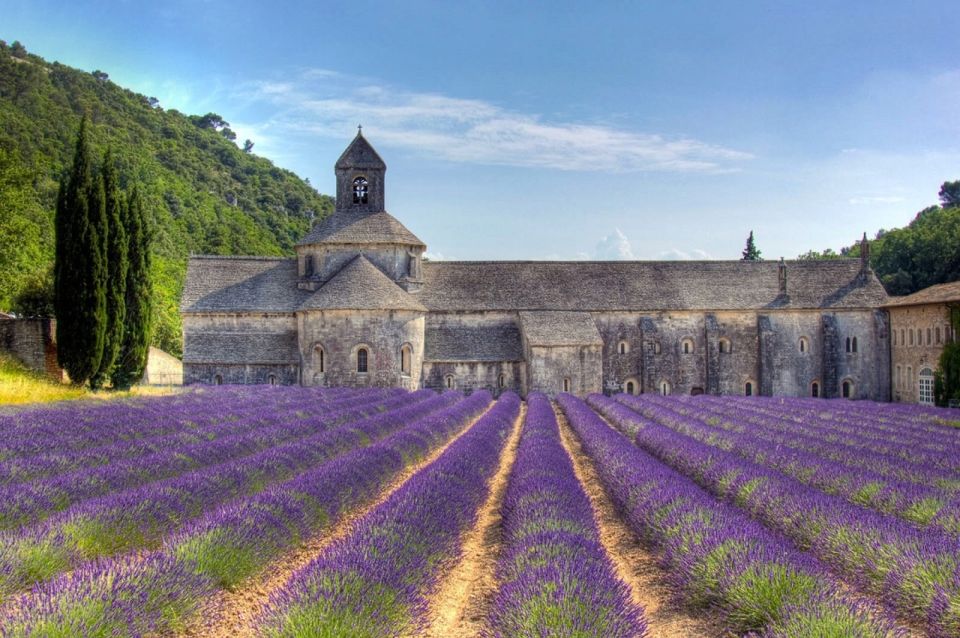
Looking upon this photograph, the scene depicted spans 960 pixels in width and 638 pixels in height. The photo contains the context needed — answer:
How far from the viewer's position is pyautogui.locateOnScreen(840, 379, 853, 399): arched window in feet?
119

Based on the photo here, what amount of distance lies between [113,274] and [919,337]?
35110 mm

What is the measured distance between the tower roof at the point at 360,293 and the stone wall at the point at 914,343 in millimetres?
23576

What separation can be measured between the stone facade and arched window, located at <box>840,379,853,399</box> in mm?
2189

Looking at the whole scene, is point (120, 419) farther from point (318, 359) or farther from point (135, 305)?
point (318, 359)

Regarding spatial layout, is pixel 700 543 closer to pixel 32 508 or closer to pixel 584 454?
pixel 32 508

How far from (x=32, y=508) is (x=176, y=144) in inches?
3522

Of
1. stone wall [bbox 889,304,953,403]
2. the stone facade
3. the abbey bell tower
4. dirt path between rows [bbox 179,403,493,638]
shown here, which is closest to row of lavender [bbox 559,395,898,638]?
dirt path between rows [bbox 179,403,493,638]

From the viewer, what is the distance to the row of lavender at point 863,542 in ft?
18.8

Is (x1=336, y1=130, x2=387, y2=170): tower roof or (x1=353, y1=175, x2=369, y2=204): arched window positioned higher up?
(x1=336, y1=130, x2=387, y2=170): tower roof

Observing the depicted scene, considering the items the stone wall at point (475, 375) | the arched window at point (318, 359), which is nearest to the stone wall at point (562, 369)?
the stone wall at point (475, 375)

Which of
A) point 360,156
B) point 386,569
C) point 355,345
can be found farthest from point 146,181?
point 386,569

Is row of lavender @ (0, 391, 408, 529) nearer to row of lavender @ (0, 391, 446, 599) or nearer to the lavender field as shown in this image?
→ the lavender field

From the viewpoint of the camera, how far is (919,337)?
111ft

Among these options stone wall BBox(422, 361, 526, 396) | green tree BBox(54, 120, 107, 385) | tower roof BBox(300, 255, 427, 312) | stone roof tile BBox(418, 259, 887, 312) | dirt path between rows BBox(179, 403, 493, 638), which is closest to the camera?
dirt path between rows BBox(179, 403, 493, 638)
